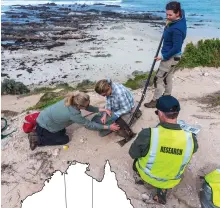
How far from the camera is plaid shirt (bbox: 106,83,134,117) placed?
5.20 metres

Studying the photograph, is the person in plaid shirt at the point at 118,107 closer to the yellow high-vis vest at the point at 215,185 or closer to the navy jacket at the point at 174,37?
the navy jacket at the point at 174,37

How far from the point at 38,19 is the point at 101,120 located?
21.3 meters

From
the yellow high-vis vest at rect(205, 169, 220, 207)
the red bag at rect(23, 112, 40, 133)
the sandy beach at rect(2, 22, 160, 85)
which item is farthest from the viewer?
the sandy beach at rect(2, 22, 160, 85)

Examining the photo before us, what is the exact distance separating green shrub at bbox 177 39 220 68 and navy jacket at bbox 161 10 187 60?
415 cm

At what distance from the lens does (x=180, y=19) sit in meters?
5.23

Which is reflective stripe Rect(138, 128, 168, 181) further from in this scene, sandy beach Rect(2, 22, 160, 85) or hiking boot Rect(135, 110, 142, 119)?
sandy beach Rect(2, 22, 160, 85)

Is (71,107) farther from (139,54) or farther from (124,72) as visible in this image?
(139,54)

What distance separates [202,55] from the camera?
32.6ft

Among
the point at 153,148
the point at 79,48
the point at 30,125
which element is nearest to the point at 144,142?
the point at 153,148

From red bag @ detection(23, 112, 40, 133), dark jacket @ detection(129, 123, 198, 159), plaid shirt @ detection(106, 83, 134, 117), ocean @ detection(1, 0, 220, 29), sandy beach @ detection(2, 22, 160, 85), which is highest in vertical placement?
dark jacket @ detection(129, 123, 198, 159)

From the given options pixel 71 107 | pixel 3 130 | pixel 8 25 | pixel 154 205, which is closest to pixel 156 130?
pixel 154 205

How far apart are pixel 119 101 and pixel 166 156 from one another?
198 centimetres

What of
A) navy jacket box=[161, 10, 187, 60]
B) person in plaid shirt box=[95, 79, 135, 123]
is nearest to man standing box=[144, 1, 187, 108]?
navy jacket box=[161, 10, 187, 60]

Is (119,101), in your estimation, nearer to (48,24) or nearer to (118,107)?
(118,107)
